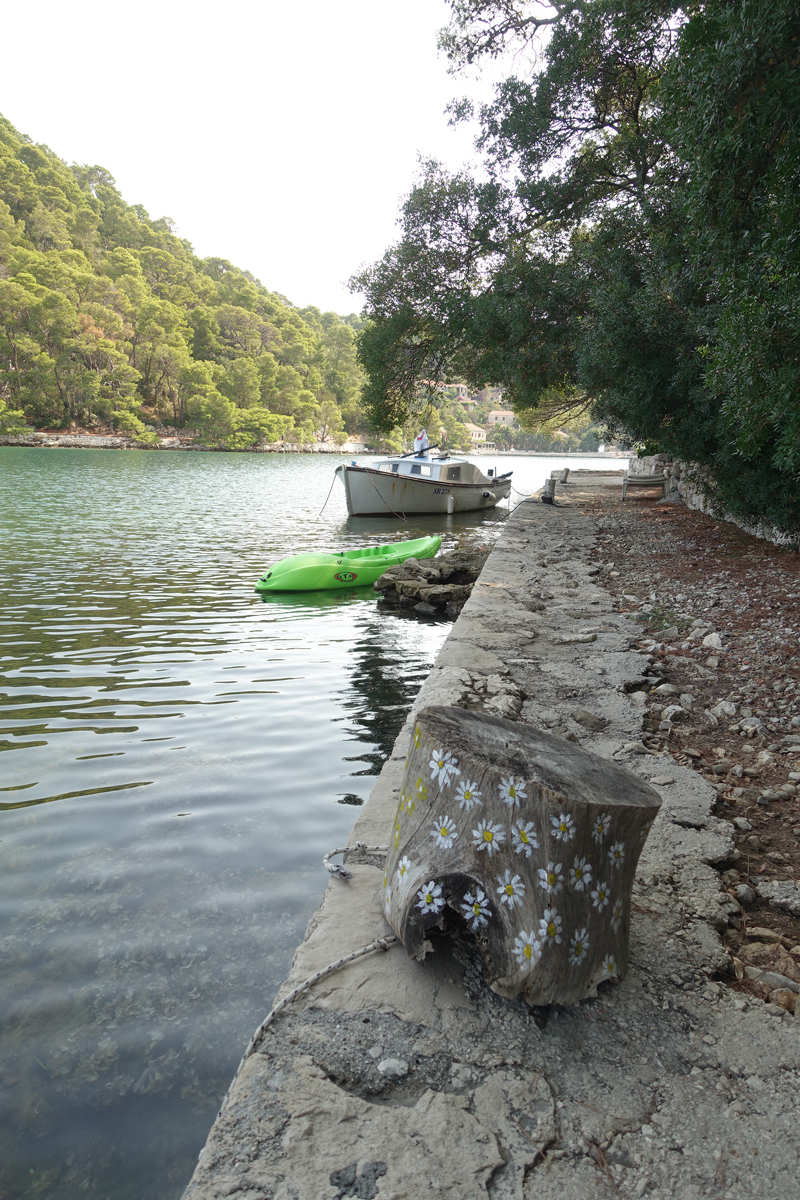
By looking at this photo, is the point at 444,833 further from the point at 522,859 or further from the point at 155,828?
the point at 155,828

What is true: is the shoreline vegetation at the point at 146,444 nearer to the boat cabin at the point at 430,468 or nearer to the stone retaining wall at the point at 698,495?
the stone retaining wall at the point at 698,495

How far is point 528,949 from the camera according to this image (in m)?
1.90

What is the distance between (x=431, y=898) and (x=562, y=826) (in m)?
0.47

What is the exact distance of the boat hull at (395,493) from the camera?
21.4m

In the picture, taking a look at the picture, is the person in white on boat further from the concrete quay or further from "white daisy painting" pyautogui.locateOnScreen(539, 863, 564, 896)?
"white daisy painting" pyautogui.locateOnScreen(539, 863, 564, 896)

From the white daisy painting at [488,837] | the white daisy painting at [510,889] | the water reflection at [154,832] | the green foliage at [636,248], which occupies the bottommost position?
the water reflection at [154,832]

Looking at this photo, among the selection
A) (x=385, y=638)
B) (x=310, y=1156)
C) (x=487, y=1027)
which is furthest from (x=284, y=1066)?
(x=385, y=638)

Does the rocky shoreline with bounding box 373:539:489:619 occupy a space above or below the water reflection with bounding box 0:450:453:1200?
below

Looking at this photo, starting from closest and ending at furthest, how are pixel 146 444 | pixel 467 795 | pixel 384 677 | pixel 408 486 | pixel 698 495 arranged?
pixel 467 795 → pixel 384 677 → pixel 698 495 → pixel 408 486 → pixel 146 444

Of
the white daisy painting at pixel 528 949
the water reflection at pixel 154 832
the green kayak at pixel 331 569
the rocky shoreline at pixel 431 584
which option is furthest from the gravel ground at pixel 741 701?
the green kayak at pixel 331 569

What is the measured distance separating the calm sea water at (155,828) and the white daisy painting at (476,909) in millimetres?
1170

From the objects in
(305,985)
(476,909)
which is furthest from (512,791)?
(305,985)

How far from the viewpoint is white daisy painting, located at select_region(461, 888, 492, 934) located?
1.96 m

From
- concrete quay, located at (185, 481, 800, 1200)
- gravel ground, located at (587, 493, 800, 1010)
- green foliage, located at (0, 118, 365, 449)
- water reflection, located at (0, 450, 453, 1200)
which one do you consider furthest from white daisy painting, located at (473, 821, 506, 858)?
green foliage, located at (0, 118, 365, 449)
